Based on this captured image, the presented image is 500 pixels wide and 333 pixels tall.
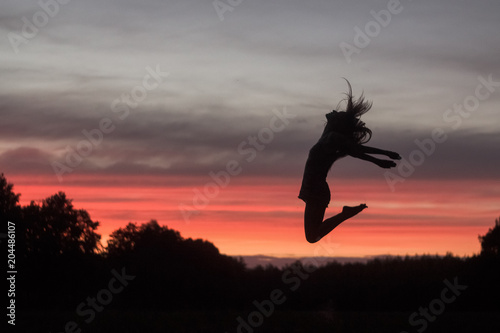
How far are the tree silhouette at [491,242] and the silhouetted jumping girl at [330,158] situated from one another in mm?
62581

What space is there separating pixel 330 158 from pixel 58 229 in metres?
53.3

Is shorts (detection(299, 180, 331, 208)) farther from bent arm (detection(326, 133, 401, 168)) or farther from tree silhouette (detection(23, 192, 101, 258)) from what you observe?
tree silhouette (detection(23, 192, 101, 258))

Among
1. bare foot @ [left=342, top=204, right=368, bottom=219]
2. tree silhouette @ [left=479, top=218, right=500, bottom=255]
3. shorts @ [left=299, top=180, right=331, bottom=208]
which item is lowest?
bare foot @ [left=342, top=204, right=368, bottom=219]

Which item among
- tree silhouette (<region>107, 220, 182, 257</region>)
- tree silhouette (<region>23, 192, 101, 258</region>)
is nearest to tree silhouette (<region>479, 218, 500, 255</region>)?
tree silhouette (<region>107, 220, 182, 257</region>)

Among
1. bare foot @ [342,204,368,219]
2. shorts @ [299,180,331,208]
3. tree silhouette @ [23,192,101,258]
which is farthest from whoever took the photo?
tree silhouette @ [23,192,101,258]

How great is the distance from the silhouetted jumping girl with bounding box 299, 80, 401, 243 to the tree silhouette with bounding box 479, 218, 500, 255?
6258 cm

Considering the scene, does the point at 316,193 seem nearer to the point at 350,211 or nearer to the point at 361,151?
the point at 350,211

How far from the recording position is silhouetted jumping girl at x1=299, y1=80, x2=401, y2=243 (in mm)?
11844

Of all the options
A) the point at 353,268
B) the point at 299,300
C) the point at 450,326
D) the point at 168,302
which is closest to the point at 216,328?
the point at 450,326

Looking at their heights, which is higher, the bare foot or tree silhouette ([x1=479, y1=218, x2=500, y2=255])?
tree silhouette ([x1=479, y1=218, x2=500, y2=255])

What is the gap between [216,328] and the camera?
48938mm

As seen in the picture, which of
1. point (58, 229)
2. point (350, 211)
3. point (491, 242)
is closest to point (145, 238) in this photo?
point (58, 229)

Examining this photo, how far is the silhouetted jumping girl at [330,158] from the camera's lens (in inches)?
466

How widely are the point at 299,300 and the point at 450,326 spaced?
24442 mm
